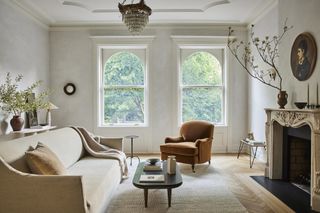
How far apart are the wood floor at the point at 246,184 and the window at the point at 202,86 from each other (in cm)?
108

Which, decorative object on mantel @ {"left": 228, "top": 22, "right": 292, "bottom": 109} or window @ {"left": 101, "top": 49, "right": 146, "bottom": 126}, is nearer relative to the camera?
decorative object on mantel @ {"left": 228, "top": 22, "right": 292, "bottom": 109}

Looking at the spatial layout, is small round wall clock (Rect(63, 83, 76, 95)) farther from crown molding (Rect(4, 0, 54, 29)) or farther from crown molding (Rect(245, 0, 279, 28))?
crown molding (Rect(245, 0, 279, 28))

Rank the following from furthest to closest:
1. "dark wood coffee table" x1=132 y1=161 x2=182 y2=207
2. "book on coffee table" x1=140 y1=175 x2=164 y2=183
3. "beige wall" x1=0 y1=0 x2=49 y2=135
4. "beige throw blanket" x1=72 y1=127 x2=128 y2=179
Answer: "beige wall" x1=0 y1=0 x2=49 y2=135 < "beige throw blanket" x1=72 y1=127 x2=128 y2=179 < "book on coffee table" x1=140 y1=175 x2=164 y2=183 < "dark wood coffee table" x1=132 y1=161 x2=182 y2=207

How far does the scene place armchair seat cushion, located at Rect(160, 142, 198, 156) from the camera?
4551 millimetres

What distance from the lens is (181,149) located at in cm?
465

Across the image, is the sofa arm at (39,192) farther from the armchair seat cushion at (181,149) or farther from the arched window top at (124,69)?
the arched window top at (124,69)

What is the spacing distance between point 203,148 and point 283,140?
1305mm

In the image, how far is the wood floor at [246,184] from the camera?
10.1ft

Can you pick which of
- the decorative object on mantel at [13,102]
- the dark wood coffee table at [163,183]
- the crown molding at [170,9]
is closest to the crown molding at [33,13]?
the crown molding at [170,9]

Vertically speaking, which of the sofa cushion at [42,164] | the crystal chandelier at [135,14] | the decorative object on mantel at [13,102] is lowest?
the sofa cushion at [42,164]

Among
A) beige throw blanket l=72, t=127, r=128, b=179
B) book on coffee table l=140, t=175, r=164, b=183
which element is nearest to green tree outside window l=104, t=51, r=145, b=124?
beige throw blanket l=72, t=127, r=128, b=179

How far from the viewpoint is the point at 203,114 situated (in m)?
6.30

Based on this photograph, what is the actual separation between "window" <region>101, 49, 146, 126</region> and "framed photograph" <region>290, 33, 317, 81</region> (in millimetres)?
3342

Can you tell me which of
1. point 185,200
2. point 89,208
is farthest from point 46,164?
point 185,200
